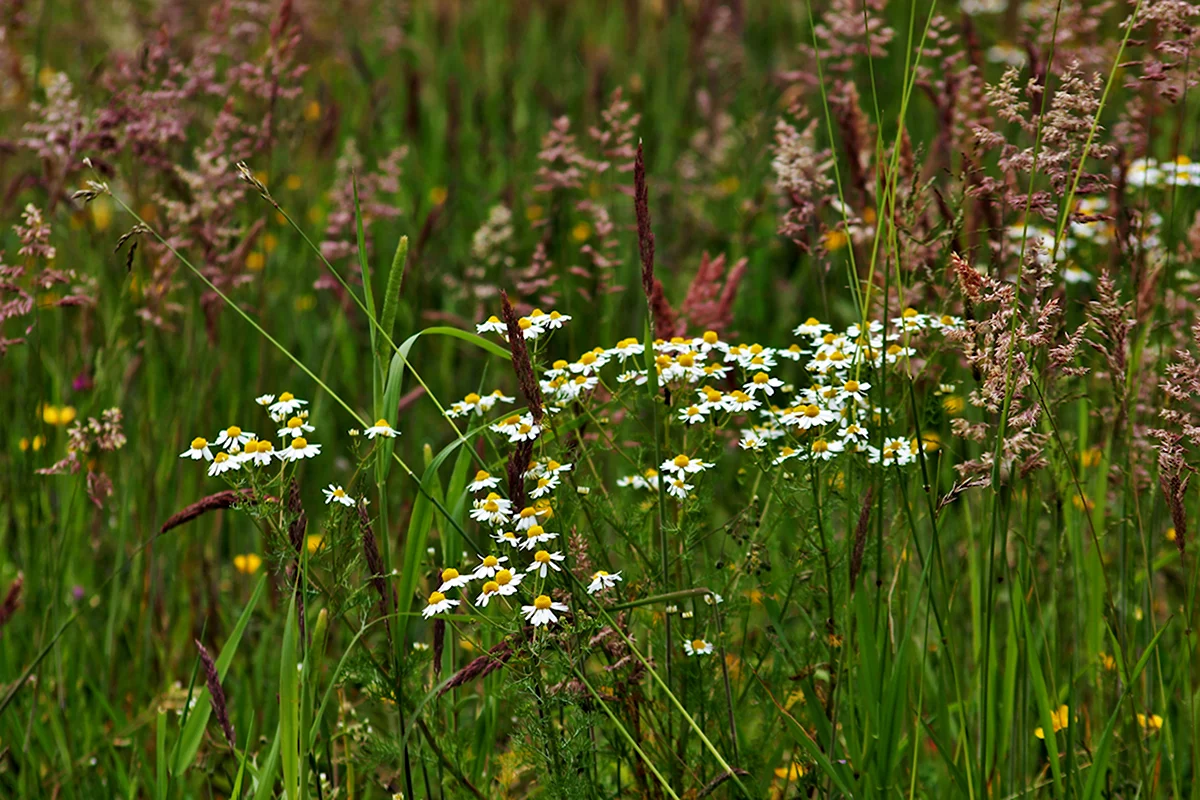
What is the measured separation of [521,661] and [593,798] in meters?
0.29

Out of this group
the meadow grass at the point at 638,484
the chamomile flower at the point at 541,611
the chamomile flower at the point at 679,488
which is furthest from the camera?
the chamomile flower at the point at 679,488

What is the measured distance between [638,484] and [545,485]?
0.36 metres

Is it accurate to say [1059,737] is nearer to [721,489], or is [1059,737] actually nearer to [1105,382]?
[1105,382]

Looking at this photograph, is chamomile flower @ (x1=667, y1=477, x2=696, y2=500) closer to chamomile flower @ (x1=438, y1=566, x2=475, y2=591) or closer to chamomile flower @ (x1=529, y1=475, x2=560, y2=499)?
chamomile flower @ (x1=529, y1=475, x2=560, y2=499)

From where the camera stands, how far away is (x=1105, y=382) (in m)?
2.87

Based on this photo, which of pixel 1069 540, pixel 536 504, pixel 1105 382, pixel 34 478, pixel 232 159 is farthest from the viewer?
pixel 232 159

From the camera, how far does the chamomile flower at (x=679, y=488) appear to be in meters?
1.71

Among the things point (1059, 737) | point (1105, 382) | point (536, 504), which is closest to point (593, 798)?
point (536, 504)

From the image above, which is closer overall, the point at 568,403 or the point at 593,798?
the point at 593,798

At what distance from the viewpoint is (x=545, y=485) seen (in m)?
1.64

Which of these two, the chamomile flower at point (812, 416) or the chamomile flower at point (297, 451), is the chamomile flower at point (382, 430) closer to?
the chamomile flower at point (297, 451)

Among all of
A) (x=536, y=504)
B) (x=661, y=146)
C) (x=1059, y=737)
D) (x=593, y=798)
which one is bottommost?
(x=1059, y=737)

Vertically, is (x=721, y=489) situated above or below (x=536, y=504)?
below

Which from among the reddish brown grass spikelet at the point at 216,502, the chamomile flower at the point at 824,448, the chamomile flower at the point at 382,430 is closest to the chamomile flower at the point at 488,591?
the chamomile flower at the point at 382,430
